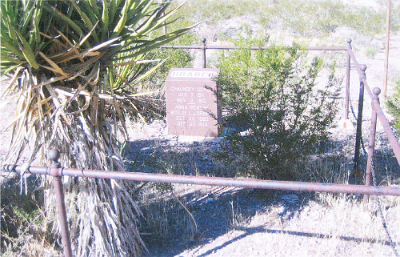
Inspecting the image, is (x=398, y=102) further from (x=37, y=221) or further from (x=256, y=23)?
(x=256, y=23)

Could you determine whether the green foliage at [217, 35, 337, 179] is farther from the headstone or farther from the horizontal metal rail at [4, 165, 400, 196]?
the horizontal metal rail at [4, 165, 400, 196]

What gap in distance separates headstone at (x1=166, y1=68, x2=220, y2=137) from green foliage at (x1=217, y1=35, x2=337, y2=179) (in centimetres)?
193

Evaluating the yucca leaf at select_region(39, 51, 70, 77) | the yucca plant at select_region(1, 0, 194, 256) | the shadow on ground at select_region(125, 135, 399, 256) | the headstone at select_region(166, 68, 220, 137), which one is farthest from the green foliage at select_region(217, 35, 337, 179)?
the yucca leaf at select_region(39, 51, 70, 77)

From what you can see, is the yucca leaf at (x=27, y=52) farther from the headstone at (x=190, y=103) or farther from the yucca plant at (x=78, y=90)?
the headstone at (x=190, y=103)

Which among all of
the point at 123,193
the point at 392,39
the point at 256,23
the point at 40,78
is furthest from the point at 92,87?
the point at 256,23

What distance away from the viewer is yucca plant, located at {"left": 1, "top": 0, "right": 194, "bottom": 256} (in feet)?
9.31

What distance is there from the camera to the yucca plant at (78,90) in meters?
2.84

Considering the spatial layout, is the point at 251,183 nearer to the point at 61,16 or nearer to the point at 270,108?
the point at 61,16

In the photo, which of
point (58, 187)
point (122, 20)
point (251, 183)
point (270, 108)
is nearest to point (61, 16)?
point (122, 20)

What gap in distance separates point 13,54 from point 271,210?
9.31 ft

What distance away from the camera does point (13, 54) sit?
2.88 metres

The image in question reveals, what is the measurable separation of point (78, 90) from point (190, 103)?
398 centimetres

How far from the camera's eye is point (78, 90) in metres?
2.98

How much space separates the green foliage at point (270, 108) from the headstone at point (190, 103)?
75.8 inches
